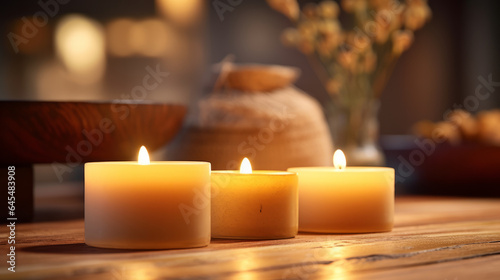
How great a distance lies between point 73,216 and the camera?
107cm

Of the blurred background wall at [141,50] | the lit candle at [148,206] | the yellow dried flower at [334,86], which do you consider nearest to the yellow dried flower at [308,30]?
the yellow dried flower at [334,86]

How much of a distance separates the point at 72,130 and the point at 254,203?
319mm

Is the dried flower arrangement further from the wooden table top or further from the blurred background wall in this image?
the wooden table top

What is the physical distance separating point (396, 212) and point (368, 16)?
831 millimetres

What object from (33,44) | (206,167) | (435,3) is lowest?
(206,167)

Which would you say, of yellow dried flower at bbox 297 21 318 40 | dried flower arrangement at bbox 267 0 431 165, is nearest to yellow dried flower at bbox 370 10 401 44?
dried flower arrangement at bbox 267 0 431 165

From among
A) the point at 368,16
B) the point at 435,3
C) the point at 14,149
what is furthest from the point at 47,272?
the point at 435,3

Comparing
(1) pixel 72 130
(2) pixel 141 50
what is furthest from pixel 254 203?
(2) pixel 141 50

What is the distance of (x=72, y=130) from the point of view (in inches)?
37.5

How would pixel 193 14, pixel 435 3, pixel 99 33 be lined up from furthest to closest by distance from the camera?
pixel 435 3
pixel 193 14
pixel 99 33

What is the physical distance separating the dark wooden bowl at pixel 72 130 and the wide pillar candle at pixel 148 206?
0.27 m

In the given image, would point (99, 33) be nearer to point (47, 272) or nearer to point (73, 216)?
point (73, 216)

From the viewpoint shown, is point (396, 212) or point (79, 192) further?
point (79, 192)

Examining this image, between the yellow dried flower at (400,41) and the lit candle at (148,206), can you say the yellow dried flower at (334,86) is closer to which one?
the yellow dried flower at (400,41)
